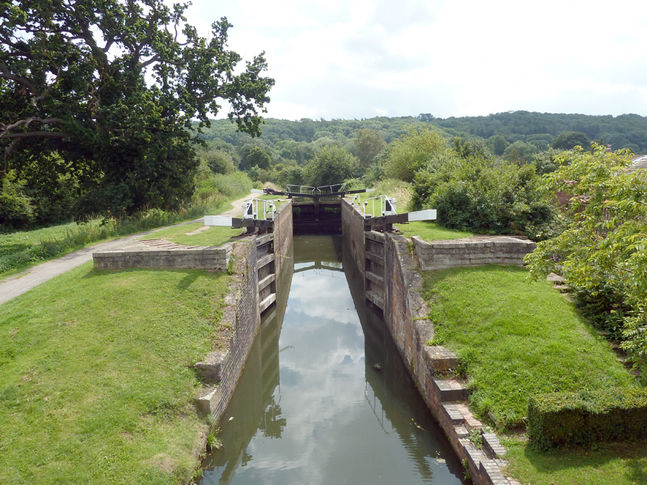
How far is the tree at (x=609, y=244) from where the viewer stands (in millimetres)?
4223

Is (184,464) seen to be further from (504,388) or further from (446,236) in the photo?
(446,236)

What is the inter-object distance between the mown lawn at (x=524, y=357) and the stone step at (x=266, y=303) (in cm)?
539

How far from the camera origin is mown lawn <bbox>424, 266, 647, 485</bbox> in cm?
470

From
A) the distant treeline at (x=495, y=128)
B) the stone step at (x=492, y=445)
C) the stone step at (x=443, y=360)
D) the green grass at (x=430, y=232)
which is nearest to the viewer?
the stone step at (x=492, y=445)

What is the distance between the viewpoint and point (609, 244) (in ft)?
15.1

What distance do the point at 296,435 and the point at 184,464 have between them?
2361 millimetres

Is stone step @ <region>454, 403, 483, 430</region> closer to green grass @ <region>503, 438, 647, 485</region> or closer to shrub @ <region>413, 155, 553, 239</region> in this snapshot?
green grass @ <region>503, 438, 647, 485</region>

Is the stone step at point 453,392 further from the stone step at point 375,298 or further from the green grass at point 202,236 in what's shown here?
the green grass at point 202,236

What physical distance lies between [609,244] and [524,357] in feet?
8.27

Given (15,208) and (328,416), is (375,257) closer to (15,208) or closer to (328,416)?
(328,416)

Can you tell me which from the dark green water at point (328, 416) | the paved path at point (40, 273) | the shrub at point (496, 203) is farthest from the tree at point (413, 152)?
the paved path at point (40, 273)

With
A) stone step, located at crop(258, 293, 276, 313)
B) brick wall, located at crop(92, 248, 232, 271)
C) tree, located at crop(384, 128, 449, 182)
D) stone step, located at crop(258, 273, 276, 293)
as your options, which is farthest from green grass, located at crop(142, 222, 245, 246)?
tree, located at crop(384, 128, 449, 182)

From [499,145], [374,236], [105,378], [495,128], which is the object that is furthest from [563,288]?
[495,128]

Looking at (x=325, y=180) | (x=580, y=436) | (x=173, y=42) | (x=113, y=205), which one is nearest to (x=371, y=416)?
(x=580, y=436)
